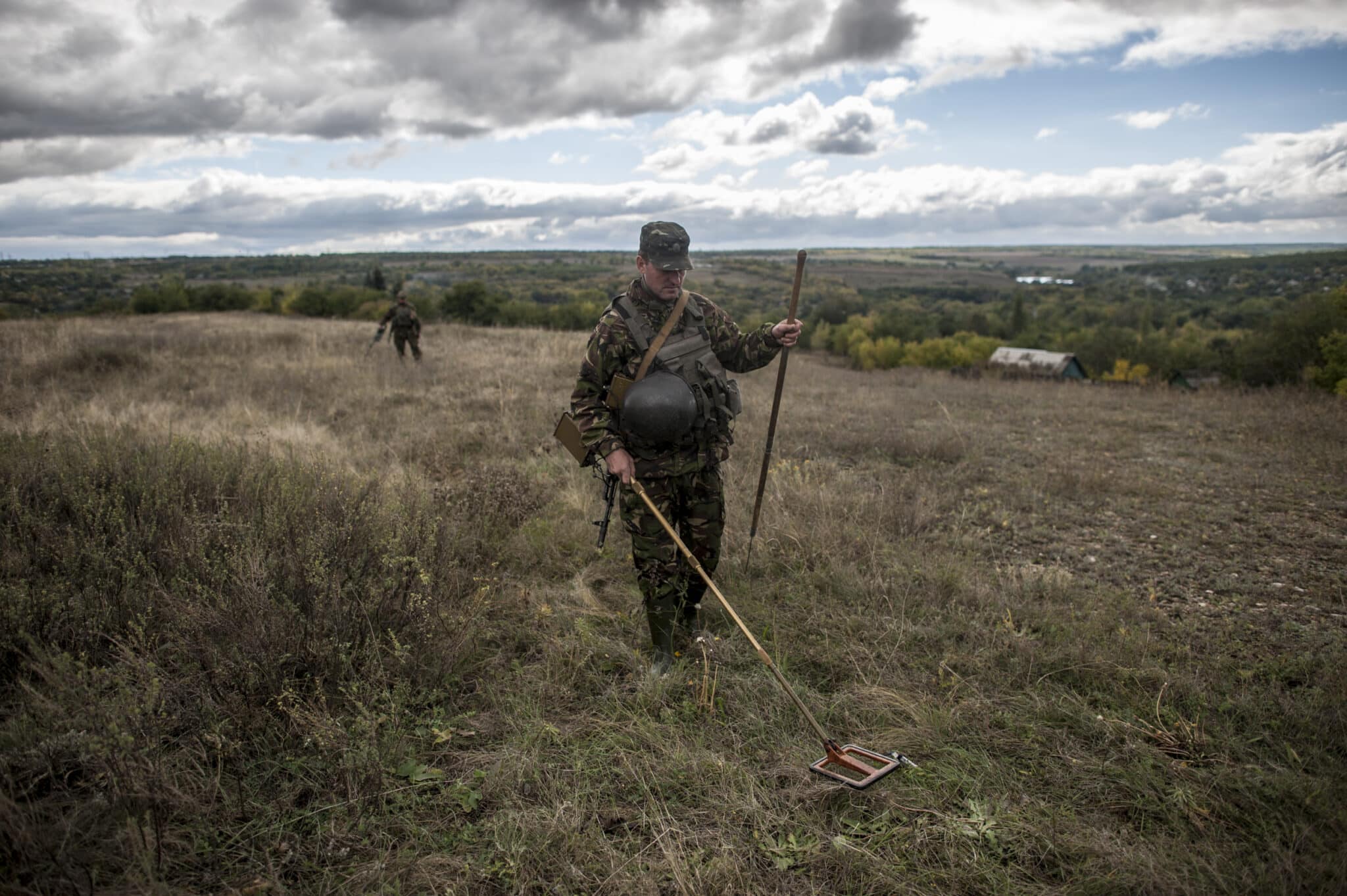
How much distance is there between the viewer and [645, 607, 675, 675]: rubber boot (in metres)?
3.71

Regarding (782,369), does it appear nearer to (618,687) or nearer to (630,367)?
(630,367)

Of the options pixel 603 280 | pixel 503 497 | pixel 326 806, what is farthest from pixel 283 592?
pixel 603 280

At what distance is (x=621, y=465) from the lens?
11.4 feet

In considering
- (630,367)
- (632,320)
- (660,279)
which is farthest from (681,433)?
(660,279)

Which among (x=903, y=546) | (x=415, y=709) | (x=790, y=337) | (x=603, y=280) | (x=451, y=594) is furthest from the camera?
(x=603, y=280)

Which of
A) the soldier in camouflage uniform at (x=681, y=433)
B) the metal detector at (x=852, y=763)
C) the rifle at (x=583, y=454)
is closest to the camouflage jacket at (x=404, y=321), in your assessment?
the rifle at (x=583, y=454)

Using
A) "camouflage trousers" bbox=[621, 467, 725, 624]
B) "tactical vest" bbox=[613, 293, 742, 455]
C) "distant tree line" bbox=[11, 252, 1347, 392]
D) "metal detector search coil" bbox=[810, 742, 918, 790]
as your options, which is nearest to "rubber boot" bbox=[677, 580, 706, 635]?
"camouflage trousers" bbox=[621, 467, 725, 624]

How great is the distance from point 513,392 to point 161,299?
38.4 metres

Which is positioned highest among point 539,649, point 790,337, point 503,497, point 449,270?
point 449,270

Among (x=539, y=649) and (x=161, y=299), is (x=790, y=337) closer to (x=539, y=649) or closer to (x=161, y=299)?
(x=539, y=649)

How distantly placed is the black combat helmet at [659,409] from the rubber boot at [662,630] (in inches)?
39.1

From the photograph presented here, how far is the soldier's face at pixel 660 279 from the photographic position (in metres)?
3.54

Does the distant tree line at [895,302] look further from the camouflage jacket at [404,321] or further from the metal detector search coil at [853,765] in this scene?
the metal detector search coil at [853,765]

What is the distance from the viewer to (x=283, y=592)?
11.2ft
